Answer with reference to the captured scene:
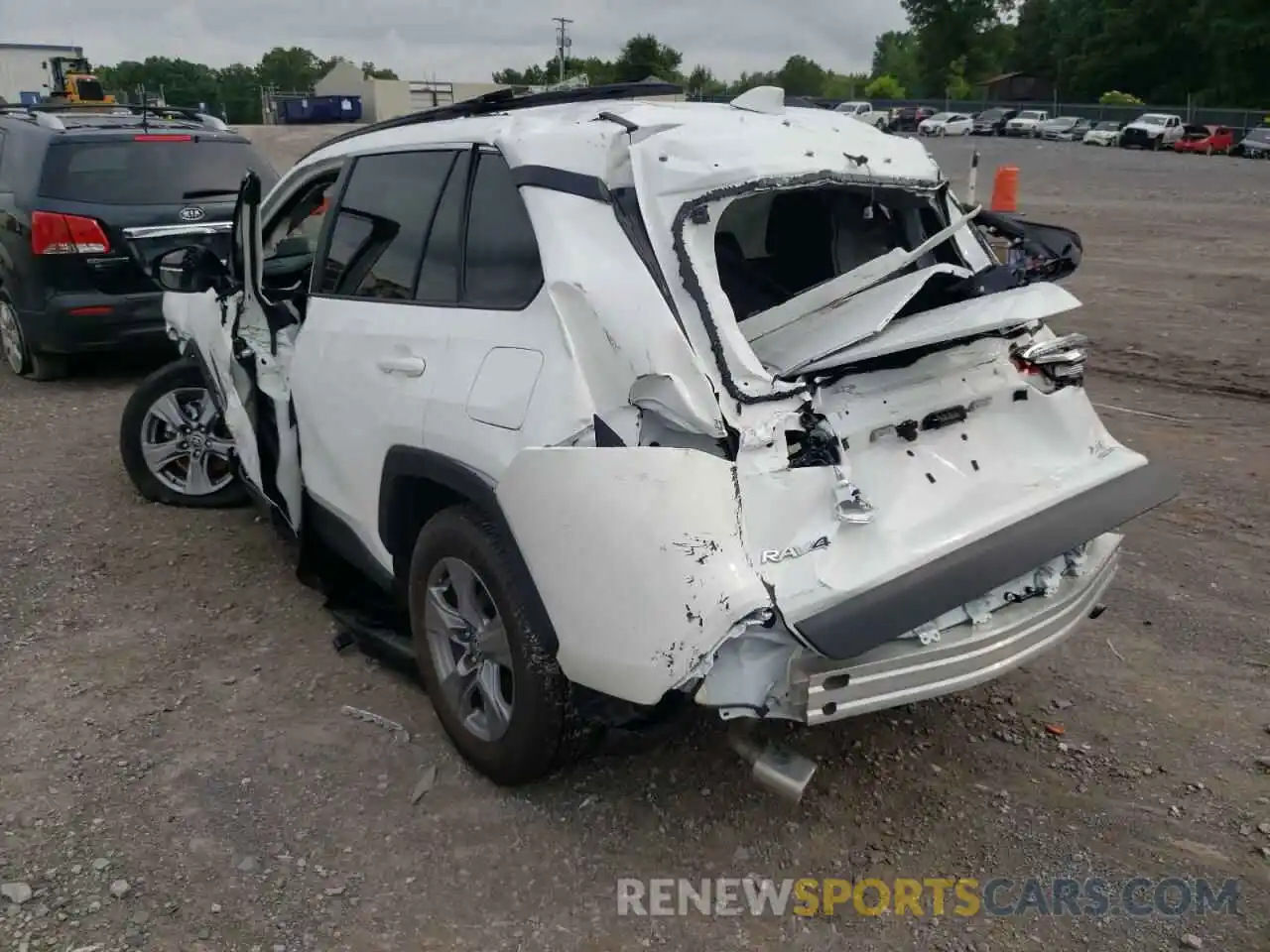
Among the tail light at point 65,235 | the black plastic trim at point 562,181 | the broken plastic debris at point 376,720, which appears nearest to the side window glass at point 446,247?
the black plastic trim at point 562,181

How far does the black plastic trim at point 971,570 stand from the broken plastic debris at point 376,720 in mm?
1719

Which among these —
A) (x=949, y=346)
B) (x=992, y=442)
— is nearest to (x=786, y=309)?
(x=949, y=346)

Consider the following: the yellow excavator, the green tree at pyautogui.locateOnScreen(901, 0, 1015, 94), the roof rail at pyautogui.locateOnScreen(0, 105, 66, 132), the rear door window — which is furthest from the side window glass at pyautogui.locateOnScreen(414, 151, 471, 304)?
the green tree at pyautogui.locateOnScreen(901, 0, 1015, 94)

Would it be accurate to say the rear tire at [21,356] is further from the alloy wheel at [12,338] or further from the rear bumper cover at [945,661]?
the rear bumper cover at [945,661]

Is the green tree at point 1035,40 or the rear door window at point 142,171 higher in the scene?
the green tree at point 1035,40

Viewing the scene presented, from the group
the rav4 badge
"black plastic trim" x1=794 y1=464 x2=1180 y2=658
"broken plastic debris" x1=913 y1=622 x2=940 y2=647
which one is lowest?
"broken plastic debris" x1=913 y1=622 x2=940 y2=647

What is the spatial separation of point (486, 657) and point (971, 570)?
1.41m

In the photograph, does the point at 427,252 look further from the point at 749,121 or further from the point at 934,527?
the point at 934,527

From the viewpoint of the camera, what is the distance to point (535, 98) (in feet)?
12.0

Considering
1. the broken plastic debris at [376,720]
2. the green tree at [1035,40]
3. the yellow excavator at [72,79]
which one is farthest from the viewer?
the green tree at [1035,40]

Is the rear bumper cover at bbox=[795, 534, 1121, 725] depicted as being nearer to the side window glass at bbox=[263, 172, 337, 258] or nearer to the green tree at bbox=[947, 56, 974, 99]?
the side window glass at bbox=[263, 172, 337, 258]

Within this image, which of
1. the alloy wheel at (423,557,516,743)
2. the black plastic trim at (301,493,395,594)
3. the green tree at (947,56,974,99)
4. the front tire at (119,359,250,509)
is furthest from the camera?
the green tree at (947,56,974,99)

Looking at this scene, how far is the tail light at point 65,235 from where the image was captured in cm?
718

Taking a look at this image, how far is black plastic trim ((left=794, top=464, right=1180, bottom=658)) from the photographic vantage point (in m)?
2.49
